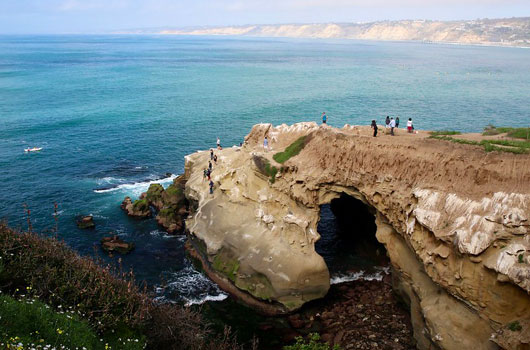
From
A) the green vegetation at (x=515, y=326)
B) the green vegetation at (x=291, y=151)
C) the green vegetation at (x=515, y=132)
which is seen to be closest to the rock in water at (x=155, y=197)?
the green vegetation at (x=291, y=151)

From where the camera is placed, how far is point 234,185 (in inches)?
1288

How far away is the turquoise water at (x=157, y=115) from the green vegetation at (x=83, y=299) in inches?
448

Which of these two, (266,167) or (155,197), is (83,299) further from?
(155,197)

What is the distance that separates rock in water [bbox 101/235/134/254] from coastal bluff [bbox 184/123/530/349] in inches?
210

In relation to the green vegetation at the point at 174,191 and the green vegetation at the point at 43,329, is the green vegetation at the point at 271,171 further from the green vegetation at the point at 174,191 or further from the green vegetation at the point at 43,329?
the green vegetation at the point at 43,329

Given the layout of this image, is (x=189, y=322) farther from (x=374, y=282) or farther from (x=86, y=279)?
(x=374, y=282)

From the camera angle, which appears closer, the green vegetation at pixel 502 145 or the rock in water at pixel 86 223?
the green vegetation at pixel 502 145

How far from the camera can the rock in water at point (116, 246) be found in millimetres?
34125

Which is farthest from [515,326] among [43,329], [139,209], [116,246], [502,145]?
[139,209]

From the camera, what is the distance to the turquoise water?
38750mm

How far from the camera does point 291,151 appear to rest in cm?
3178

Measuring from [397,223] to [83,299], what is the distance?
1800 centimetres

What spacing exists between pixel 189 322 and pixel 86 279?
4.98 m

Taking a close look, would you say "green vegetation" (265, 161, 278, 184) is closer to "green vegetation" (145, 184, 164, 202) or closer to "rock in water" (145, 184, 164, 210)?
"rock in water" (145, 184, 164, 210)
